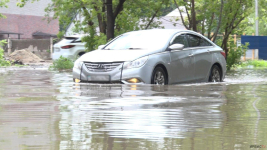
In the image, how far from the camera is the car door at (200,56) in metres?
14.1

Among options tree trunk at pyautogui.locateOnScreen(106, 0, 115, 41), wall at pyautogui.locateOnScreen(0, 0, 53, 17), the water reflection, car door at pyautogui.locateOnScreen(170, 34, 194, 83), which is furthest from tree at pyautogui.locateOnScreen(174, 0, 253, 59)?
wall at pyautogui.locateOnScreen(0, 0, 53, 17)

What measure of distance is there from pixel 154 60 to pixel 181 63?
45.4 inches

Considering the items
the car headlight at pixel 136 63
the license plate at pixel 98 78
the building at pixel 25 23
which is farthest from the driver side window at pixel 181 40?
the building at pixel 25 23

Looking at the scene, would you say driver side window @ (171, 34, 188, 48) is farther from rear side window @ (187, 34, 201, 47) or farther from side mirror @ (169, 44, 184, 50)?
side mirror @ (169, 44, 184, 50)

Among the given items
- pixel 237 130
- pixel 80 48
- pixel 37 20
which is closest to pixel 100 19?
pixel 80 48

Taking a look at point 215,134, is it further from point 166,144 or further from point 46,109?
point 46,109

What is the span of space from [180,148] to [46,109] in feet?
9.98

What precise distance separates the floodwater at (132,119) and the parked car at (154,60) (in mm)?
1488

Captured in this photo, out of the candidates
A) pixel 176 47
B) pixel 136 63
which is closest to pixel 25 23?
pixel 176 47

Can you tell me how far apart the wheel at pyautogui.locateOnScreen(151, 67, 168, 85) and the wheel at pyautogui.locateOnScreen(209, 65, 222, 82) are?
A: 6.72 feet

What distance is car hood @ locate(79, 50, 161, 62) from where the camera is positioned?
1233 centimetres

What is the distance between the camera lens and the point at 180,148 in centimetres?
525

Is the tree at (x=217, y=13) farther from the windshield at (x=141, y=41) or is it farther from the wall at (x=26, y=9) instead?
the wall at (x=26, y=9)

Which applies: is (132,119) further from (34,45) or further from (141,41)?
(34,45)
